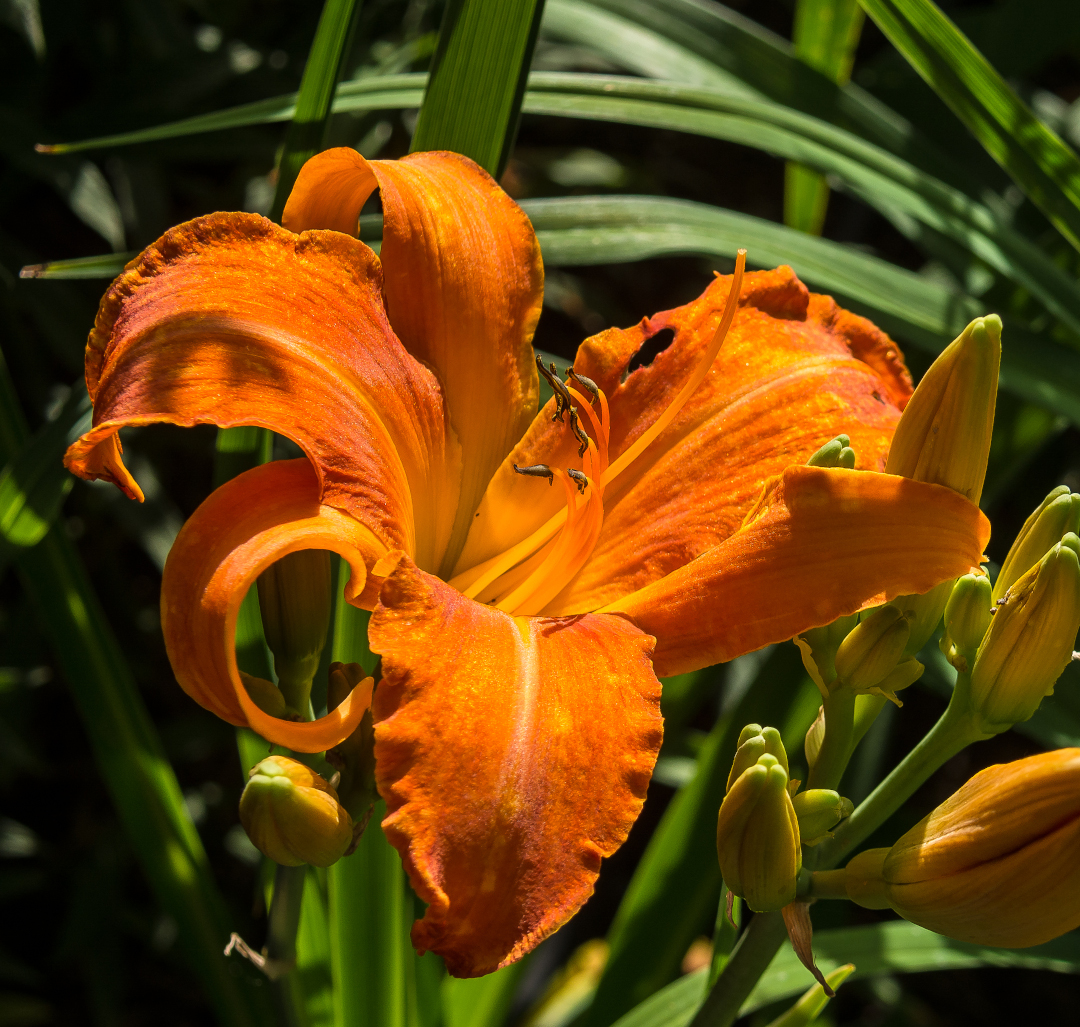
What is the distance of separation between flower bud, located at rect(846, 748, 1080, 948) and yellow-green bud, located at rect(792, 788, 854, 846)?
0.04m

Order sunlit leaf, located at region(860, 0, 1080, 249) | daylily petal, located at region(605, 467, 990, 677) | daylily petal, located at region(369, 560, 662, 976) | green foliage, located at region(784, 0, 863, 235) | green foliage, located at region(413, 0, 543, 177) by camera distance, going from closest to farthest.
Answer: daylily petal, located at region(369, 560, 662, 976), daylily petal, located at region(605, 467, 990, 677), green foliage, located at region(413, 0, 543, 177), sunlit leaf, located at region(860, 0, 1080, 249), green foliage, located at region(784, 0, 863, 235)

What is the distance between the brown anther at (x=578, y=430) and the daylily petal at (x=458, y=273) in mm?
54

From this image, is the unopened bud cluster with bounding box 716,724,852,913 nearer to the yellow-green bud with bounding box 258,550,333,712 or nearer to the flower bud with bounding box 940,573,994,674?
the flower bud with bounding box 940,573,994,674

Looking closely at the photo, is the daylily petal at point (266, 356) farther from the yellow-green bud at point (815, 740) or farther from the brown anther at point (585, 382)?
the yellow-green bud at point (815, 740)

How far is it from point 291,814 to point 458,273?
14.0 inches

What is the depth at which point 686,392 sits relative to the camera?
668mm

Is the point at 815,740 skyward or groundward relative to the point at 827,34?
groundward

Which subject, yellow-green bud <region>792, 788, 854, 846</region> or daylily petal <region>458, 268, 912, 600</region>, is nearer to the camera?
yellow-green bud <region>792, 788, 854, 846</region>

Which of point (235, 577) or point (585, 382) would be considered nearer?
point (235, 577)

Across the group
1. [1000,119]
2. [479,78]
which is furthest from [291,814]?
[1000,119]

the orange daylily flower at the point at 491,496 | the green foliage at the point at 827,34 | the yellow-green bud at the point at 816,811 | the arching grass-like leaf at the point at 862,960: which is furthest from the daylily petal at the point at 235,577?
the green foliage at the point at 827,34

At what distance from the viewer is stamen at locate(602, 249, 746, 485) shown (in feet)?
2.14

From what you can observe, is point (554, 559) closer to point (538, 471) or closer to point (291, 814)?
point (538, 471)

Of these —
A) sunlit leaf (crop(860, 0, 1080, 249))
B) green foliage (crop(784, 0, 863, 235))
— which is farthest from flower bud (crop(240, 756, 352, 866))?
green foliage (crop(784, 0, 863, 235))
